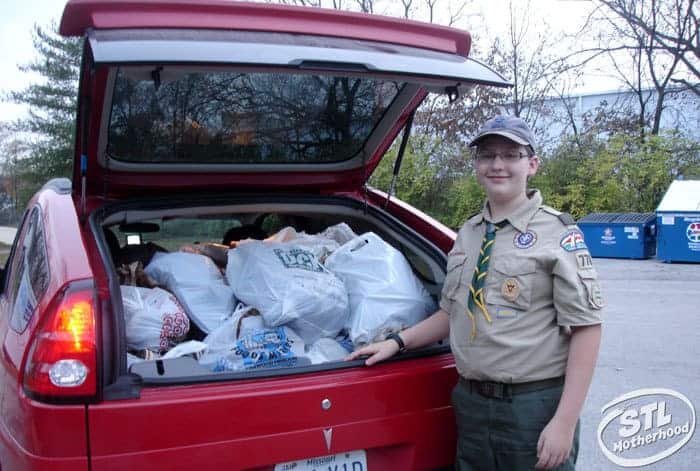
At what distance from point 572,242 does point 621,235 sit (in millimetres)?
11372

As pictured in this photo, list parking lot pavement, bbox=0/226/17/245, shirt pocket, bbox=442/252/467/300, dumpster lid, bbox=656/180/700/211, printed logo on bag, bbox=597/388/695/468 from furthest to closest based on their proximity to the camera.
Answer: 1. parking lot pavement, bbox=0/226/17/245
2. dumpster lid, bbox=656/180/700/211
3. printed logo on bag, bbox=597/388/695/468
4. shirt pocket, bbox=442/252/467/300

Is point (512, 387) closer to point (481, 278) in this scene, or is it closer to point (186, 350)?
point (481, 278)

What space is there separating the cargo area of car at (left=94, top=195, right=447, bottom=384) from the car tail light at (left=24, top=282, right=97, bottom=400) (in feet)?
0.50

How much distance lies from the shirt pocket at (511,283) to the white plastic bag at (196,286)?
3.73 ft

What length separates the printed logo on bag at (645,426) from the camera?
3.65 m

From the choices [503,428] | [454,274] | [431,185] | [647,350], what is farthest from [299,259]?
[431,185]

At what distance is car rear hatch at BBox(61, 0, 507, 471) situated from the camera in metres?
1.89

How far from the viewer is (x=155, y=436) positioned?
1860 mm

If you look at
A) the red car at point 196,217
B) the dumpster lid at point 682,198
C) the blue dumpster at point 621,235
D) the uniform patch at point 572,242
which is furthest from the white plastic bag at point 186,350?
the blue dumpster at point 621,235

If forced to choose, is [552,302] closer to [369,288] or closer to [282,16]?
Answer: [369,288]

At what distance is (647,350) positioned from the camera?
5699mm

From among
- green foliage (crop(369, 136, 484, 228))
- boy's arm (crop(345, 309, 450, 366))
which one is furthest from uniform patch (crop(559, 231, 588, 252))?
green foliage (crop(369, 136, 484, 228))

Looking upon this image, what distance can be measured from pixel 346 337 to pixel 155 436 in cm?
99

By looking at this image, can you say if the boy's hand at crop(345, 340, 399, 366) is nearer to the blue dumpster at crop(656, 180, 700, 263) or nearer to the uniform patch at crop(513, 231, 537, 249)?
the uniform patch at crop(513, 231, 537, 249)
